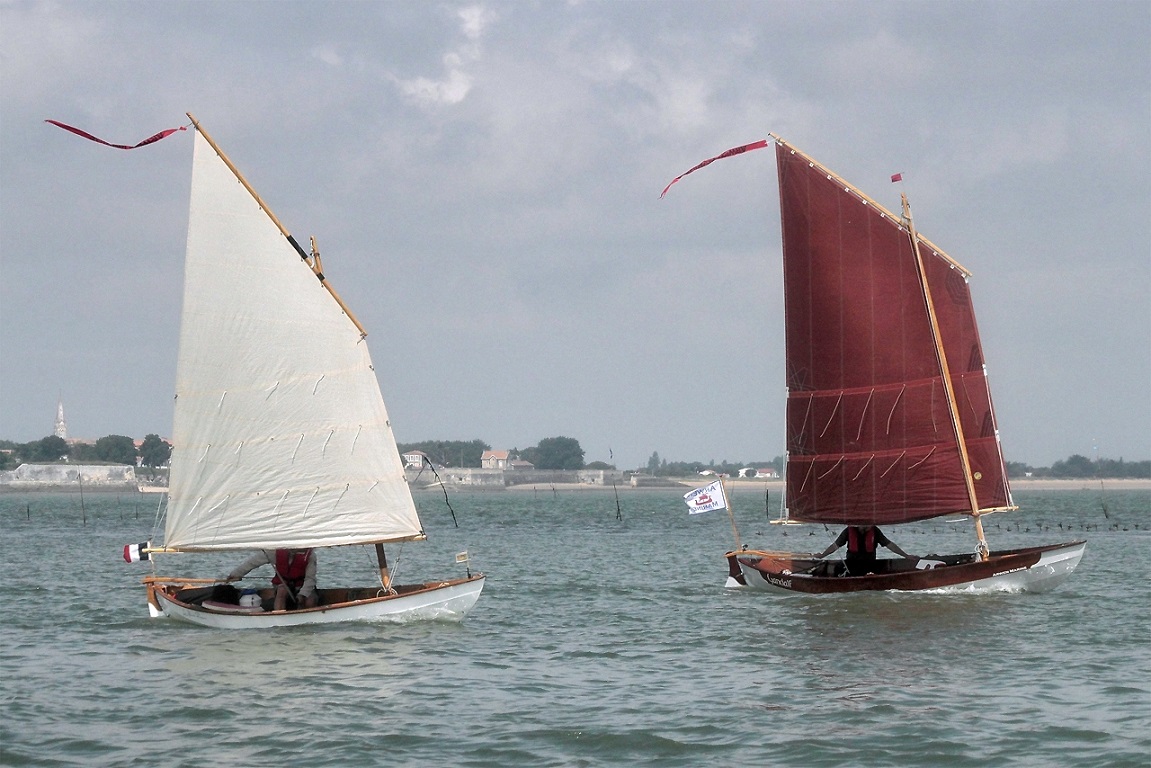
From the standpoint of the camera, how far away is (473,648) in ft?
94.0

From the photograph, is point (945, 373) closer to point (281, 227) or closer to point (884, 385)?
point (884, 385)

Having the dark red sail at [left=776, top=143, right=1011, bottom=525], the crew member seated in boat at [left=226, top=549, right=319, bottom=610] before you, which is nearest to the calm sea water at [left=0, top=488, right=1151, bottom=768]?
the crew member seated in boat at [left=226, top=549, right=319, bottom=610]

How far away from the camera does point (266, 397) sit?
30.9 m

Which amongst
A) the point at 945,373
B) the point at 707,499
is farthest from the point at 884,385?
the point at 707,499

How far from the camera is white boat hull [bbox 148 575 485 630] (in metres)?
29.8

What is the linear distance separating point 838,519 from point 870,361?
4768 millimetres

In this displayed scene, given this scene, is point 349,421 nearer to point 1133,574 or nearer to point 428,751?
point 428,751

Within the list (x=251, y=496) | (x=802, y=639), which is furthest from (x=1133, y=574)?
(x=251, y=496)

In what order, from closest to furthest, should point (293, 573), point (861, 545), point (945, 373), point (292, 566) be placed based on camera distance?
point (293, 573) → point (292, 566) → point (945, 373) → point (861, 545)

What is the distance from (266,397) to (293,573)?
4178 mm

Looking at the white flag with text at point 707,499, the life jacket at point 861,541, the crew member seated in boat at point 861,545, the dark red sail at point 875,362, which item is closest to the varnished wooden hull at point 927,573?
the crew member seated in boat at point 861,545

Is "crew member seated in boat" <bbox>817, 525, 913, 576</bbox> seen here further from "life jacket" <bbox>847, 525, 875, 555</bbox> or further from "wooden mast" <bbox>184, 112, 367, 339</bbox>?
"wooden mast" <bbox>184, 112, 367, 339</bbox>

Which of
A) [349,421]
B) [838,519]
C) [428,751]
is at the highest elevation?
[349,421]

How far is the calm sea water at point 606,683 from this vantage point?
766 inches
